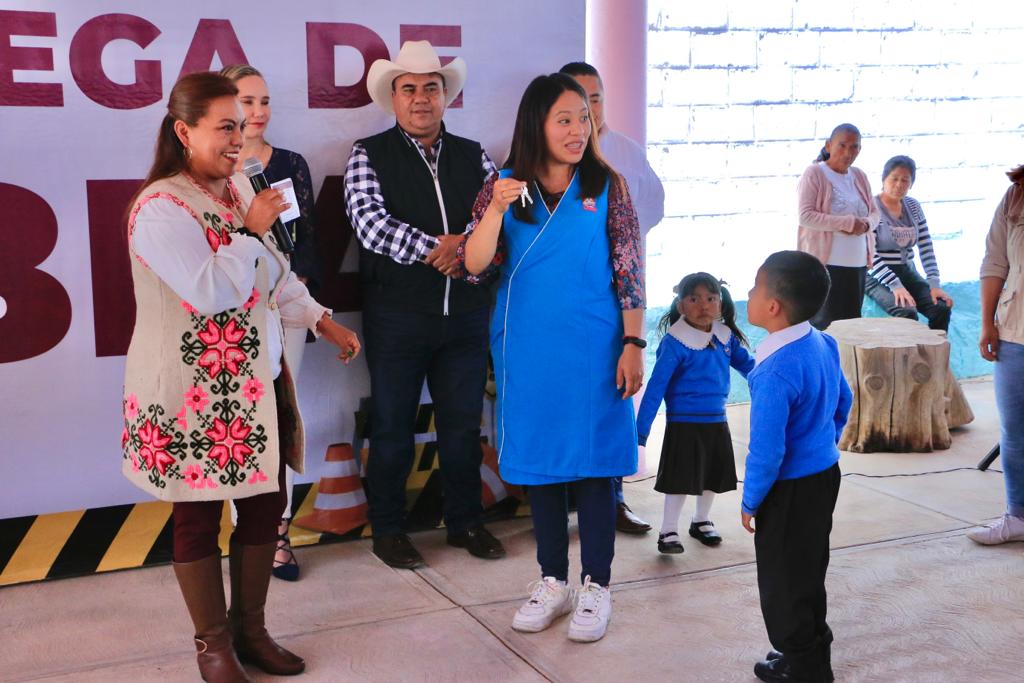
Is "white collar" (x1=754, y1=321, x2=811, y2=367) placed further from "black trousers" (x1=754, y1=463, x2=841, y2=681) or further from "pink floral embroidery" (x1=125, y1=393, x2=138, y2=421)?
"pink floral embroidery" (x1=125, y1=393, x2=138, y2=421)

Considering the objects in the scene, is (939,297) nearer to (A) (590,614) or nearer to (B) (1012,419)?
(B) (1012,419)

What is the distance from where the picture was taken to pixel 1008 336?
4.15 meters

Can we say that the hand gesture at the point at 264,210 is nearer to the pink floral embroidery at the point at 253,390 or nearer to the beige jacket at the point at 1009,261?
the pink floral embroidery at the point at 253,390

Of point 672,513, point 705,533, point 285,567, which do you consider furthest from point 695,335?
point 285,567

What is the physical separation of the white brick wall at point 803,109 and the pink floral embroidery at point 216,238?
148 inches

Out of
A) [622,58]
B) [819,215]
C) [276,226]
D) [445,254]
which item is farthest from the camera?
[819,215]

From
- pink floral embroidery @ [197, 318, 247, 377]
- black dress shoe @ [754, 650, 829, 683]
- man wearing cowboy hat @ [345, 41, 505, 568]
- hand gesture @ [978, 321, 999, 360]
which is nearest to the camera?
pink floral embroidery @ [197, 318, 247, 377]

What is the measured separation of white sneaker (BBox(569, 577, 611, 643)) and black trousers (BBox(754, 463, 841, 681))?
574 millimetres

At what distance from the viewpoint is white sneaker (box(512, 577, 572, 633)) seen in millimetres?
3428

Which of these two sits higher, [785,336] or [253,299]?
[253,299]

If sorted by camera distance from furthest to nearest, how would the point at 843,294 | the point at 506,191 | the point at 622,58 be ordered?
1. the point at 843,294
2. the point at 622,58
3. the point at 506,191

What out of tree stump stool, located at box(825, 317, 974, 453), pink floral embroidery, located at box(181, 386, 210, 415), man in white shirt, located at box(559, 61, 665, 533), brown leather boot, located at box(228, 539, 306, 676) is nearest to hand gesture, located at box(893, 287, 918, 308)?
tree stump stool, located at box(825, 317, 974, 453)

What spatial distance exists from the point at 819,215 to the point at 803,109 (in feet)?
2.82

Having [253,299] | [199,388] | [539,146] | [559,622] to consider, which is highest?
[539,146]
